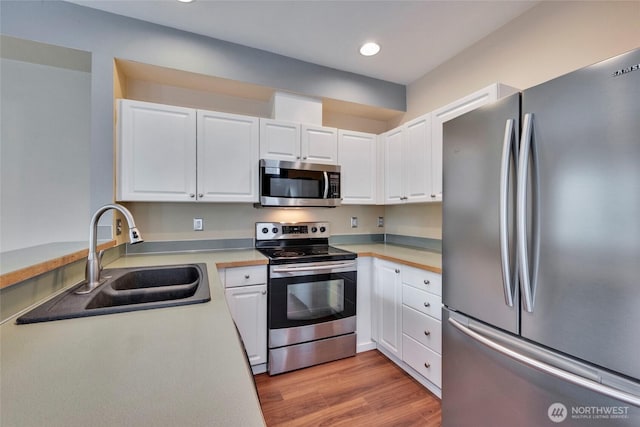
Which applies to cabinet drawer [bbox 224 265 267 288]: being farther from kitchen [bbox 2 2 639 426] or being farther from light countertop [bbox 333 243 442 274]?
light countertop [bbox 333 243 442 274]

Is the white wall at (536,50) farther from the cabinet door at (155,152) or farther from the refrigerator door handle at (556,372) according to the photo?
the cabinet door at (155,152)

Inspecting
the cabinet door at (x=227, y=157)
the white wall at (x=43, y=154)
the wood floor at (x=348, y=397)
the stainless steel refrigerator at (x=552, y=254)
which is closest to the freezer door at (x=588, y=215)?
the stainless steel refrigerator at (x=552, y=254)

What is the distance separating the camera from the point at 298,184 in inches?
95.5

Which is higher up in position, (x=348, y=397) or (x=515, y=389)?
(x=515, y=389)

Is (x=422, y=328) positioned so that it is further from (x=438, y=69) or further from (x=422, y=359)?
(x=438, y=69)

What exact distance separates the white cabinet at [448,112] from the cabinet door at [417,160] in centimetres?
5

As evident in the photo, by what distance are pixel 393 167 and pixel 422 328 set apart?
1476 mm

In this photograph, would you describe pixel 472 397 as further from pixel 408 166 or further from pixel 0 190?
pixel 0 190

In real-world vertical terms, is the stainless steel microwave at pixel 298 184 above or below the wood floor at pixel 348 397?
above

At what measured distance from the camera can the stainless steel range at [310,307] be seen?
6.75ft

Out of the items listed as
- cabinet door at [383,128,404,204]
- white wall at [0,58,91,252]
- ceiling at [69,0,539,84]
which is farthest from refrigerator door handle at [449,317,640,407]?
white wall at [0,58,91,252]

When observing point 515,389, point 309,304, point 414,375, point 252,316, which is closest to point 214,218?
point 252,316

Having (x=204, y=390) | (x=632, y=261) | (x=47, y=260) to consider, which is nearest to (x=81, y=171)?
(x=47, y=260)

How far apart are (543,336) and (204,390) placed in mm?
1204
